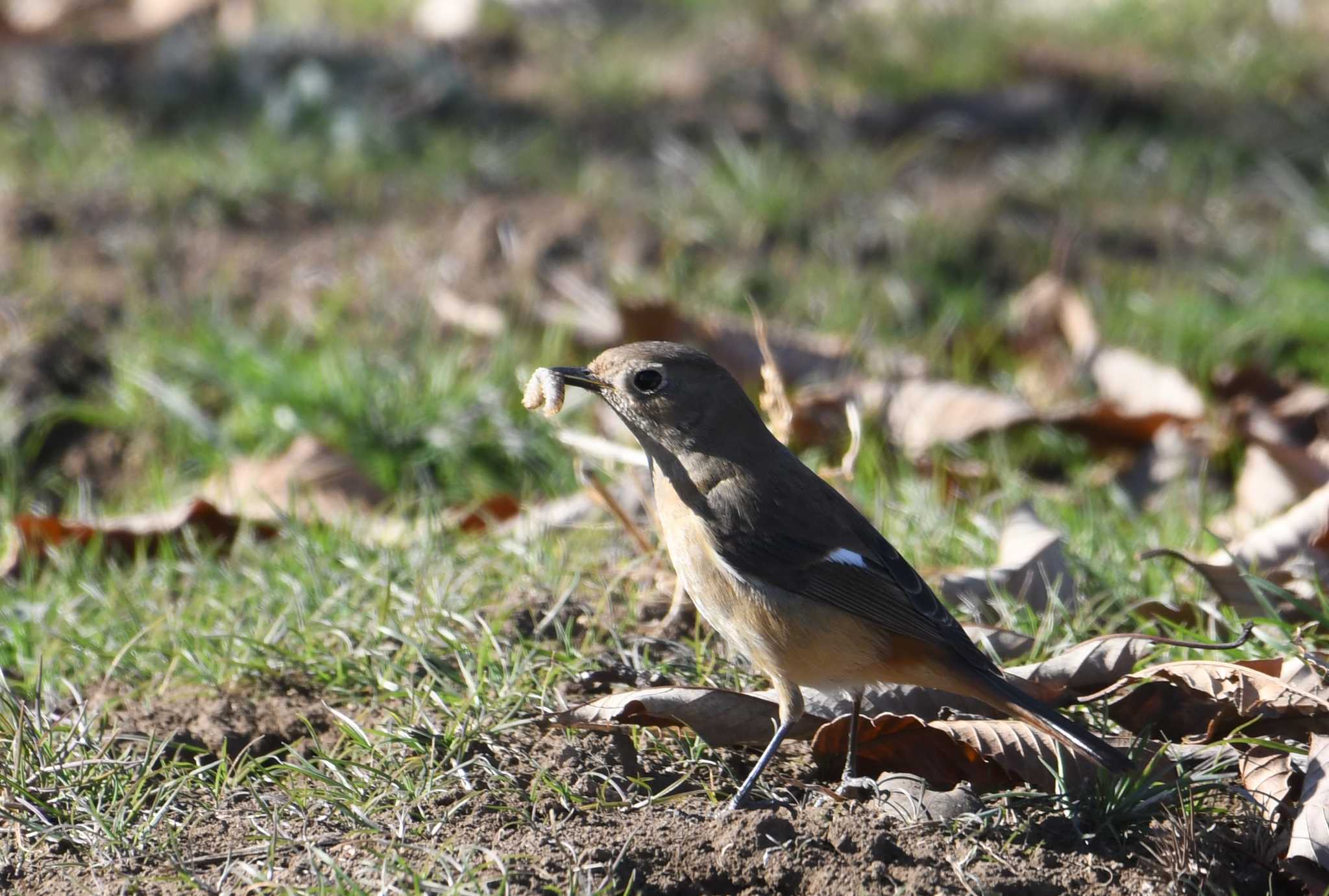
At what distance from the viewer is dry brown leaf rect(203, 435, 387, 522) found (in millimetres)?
4840

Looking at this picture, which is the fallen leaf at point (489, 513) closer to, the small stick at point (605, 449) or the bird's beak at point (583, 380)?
the small stick at point (605, 449)

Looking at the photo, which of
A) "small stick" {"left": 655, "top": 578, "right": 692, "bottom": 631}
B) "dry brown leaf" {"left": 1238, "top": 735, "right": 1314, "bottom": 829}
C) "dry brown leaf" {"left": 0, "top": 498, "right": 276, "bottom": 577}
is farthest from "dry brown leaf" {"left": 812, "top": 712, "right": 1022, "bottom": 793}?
"dry brown leaf" {"left": 0, "top": 498, "right": 276, "bottom": 577}

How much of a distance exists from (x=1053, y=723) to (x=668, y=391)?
115 centimetres

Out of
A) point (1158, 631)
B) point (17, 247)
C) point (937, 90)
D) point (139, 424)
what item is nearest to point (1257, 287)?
point (937, 90)

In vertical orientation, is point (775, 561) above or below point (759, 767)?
above

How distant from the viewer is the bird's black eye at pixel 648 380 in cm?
351

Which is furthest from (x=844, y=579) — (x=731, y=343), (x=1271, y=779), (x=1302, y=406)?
(x=1302, y=406)

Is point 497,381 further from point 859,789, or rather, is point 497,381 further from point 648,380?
point 859,789

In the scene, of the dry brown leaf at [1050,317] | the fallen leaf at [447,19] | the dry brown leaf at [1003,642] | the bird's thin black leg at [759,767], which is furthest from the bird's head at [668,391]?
the fallen leaf at [447,19]

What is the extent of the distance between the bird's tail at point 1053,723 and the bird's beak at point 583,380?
1.11 metres

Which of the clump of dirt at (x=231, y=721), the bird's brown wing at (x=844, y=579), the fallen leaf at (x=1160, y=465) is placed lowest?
the fallen leaf at (x=1160, y=465)

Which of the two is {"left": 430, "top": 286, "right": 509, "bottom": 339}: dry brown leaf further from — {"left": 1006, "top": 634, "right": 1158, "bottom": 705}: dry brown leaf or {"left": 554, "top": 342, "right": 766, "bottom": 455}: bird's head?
{"left": 1006, "top": 634, "right": 1158, "bottom": 705}: dry brown leaf

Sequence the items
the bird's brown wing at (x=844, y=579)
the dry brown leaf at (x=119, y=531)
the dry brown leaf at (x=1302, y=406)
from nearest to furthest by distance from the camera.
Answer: the bird's brown wing at (x=844, y=579)
the dry brown leaf at (x=119, y=531)
the dry brown leaf at (x=1302, y=406)

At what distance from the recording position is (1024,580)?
158 inches
